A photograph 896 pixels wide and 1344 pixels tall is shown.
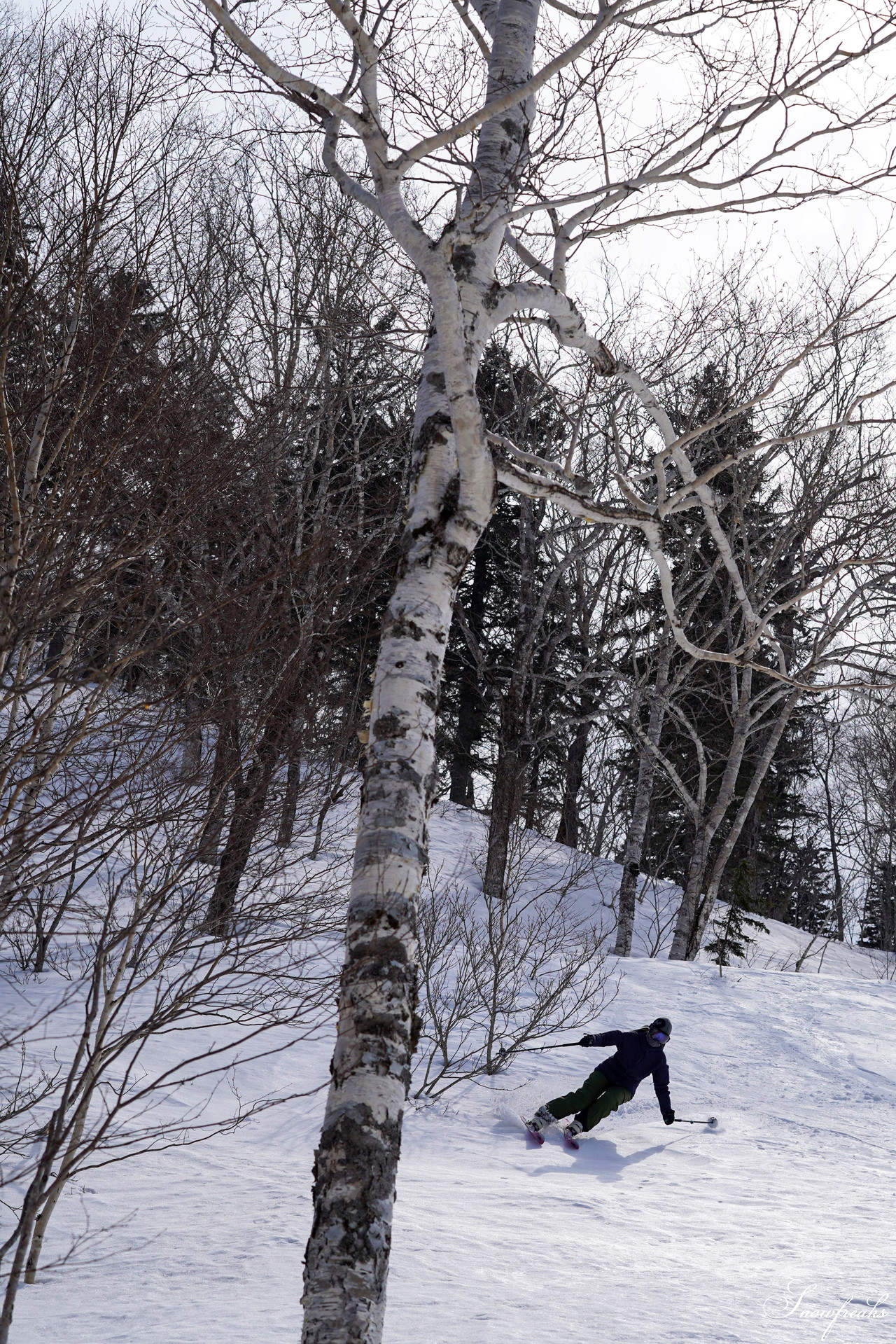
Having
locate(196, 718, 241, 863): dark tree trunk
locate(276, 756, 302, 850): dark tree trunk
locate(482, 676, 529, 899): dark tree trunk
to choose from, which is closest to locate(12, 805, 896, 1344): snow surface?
locate(196, 718, 241, 863): dark tree trunk

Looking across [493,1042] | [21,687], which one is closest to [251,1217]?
[21,687]

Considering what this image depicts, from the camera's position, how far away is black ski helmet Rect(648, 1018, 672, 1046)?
7.23 metres

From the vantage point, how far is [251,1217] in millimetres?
4422

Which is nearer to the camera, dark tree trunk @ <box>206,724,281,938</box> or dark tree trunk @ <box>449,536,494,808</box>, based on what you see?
dark tree trunk @ <box>206,724,281,938</box>

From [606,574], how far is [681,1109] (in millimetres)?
9423

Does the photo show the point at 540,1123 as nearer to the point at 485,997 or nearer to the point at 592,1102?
the point at 592,1102

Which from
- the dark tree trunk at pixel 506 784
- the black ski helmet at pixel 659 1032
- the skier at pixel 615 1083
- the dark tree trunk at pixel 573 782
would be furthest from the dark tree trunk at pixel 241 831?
the dark tree trunk at pixel 573 782

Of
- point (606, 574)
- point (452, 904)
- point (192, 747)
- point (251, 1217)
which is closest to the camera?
point (251, 1217)

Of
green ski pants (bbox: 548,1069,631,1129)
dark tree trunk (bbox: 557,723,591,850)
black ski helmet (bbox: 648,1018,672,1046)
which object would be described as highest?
dark tree trunk (bbox: 557,723,591,850)

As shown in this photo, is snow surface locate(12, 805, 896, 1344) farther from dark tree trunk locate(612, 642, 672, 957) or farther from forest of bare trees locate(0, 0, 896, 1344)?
dark tree trunk locate(612, 642, 672, 957)

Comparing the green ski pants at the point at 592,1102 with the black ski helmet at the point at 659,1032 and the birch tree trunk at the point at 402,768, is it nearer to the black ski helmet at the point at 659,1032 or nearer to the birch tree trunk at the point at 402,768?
the black ski helmet at the point at 659,1032

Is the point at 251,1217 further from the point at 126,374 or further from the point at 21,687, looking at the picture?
the point at 126,374

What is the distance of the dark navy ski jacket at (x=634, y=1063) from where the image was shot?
720 centimetres

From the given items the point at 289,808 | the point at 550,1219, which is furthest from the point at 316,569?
the point at 550,1219
